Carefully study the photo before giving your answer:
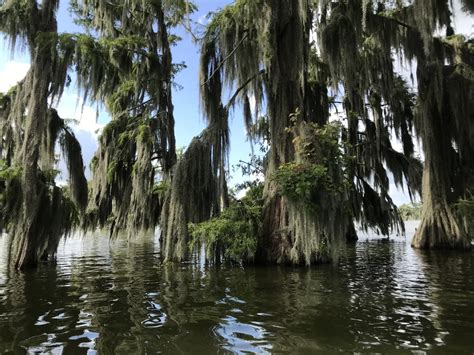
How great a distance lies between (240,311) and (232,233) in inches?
226

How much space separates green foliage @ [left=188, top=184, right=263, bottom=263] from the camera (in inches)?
502

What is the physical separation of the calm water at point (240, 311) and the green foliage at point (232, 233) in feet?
2.75

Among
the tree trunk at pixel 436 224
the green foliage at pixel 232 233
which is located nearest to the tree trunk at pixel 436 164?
the tree trunk at pixel 436 224

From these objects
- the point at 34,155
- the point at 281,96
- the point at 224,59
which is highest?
the point at 224,59

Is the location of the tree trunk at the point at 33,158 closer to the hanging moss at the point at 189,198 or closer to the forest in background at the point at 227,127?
the forest in background at the point at 227,127

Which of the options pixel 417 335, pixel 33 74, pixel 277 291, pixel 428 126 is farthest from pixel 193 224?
pixel 428 126

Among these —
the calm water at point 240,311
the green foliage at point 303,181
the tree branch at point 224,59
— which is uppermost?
the tree branch at point 224,59

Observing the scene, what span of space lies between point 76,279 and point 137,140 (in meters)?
8.97

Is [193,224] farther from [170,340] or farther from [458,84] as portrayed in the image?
[458,84]

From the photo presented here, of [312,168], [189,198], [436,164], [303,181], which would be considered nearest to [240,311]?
[303,181]

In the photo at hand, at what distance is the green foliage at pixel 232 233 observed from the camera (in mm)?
12742

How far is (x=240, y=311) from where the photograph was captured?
23.7 ft

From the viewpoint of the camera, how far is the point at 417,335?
224 inches

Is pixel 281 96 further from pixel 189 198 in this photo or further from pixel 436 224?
pixel 436 224
